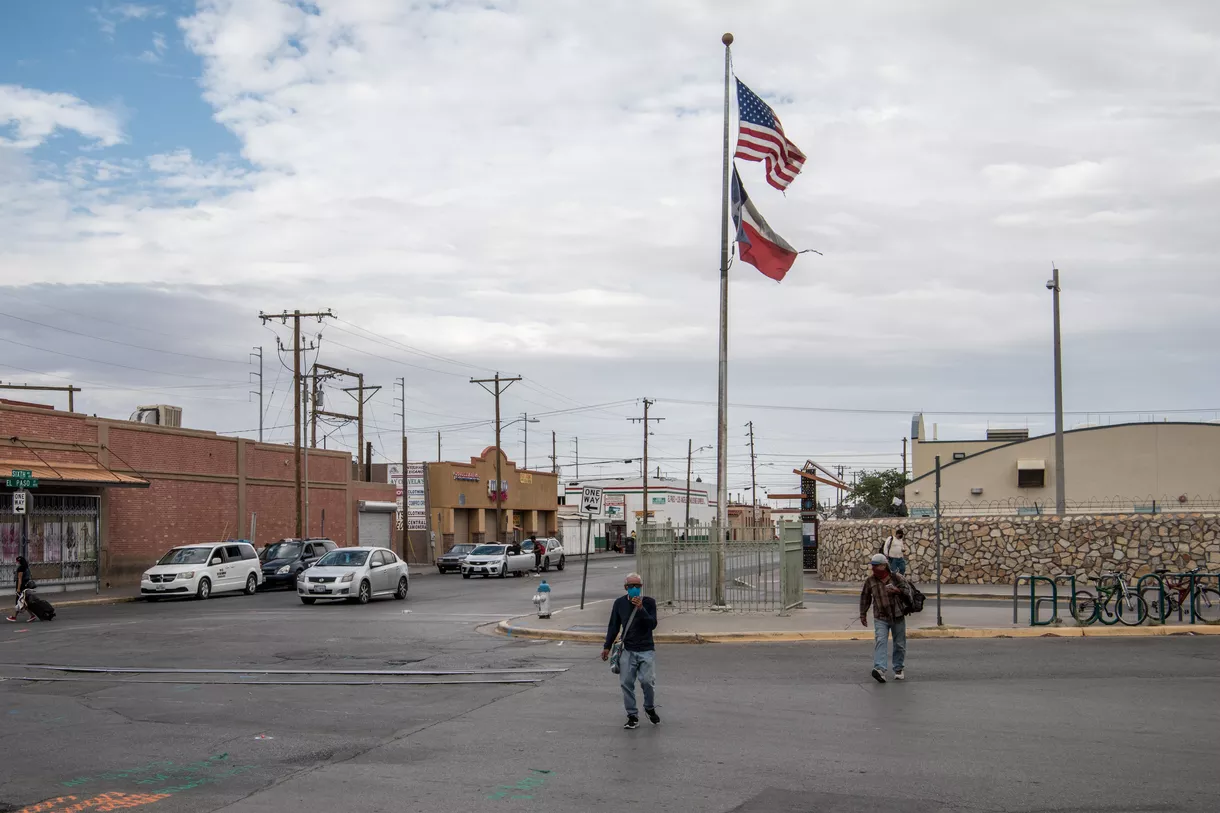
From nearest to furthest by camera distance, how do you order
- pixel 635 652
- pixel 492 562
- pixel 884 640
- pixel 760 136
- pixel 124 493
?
pixel 635 652 → pixel 884 640 → pixel 760 136 → pixel 124 493 → pixel 492 562

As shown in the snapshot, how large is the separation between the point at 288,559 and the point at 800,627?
78.5ft

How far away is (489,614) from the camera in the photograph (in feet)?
83.8

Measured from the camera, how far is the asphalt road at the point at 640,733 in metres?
8.17

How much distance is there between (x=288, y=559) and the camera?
39.0 m

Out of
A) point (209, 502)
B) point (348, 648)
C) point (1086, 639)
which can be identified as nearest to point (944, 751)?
point (1086, 639)

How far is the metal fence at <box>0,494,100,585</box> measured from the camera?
34.0 metres

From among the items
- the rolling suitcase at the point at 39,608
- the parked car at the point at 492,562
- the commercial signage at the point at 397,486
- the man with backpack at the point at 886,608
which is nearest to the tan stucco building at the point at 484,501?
the commercial signage at the point at 397,486

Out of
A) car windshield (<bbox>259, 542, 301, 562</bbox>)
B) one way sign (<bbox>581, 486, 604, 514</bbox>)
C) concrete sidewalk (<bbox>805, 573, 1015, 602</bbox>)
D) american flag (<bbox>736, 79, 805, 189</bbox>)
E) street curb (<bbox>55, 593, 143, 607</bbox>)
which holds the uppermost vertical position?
american flag (<bbox>736, 79, 805, 189</bbox>)

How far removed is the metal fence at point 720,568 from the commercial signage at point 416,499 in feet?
130

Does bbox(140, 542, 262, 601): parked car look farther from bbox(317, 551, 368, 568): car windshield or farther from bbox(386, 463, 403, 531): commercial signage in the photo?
bbox(386, 463, 403, 531): commercial signage

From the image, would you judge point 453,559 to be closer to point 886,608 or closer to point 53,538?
point 53,538

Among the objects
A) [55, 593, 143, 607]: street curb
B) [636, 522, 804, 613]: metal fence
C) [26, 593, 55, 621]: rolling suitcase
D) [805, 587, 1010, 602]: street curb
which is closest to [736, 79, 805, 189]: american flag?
[636, 522, 804, 613]: metal fence

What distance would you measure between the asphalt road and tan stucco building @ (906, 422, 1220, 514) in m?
26.6

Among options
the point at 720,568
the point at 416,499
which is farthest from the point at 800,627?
the point at 416,499
